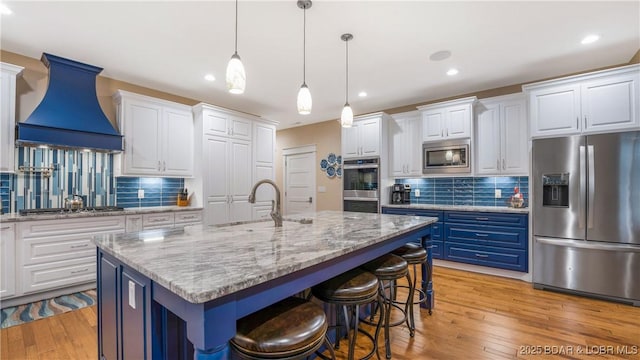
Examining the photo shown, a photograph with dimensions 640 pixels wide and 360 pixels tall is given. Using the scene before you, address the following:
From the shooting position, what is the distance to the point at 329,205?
19.4 feet

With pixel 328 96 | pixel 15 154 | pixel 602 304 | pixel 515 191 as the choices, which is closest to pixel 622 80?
pixel 515 191

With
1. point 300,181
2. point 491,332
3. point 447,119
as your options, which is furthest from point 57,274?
point 447,119

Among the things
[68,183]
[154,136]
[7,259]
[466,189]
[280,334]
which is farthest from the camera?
[466,189]

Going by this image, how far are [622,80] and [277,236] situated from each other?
3.85 metres

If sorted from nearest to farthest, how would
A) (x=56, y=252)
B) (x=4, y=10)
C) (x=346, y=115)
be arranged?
(x=4, y=10) < (x=346, y=115) < (x=56, y=252)

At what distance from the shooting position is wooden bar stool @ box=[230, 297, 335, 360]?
1053 millimetres

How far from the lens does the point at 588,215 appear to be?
9.84ft

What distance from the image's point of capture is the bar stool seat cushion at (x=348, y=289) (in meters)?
1.56

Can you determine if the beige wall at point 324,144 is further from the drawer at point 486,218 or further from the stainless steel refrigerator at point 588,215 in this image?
the stainless steel refrigerator at point 588,215

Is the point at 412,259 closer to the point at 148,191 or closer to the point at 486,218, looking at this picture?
the point at 486,218

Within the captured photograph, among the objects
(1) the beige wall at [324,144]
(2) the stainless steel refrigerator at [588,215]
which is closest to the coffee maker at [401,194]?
(1) the beige wall at [324,144]

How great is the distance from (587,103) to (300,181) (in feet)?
15.7

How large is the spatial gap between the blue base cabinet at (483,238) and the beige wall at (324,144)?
76.5 inches

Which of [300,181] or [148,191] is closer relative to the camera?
[148,191]
